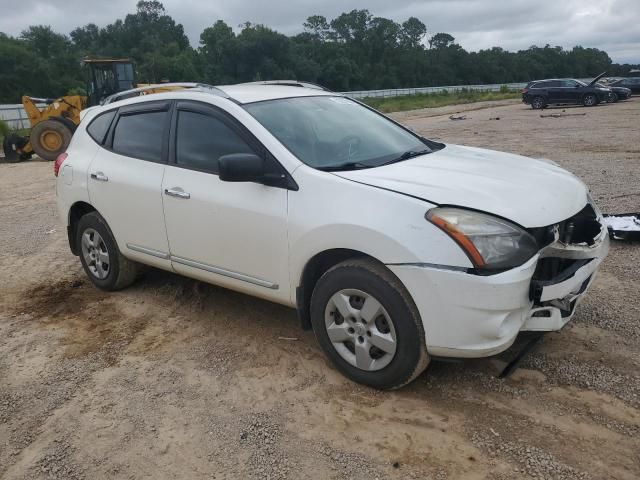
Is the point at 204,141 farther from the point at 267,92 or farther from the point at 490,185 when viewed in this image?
the point at 490,185

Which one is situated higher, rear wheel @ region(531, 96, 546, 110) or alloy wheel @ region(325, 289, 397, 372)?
alloy wheel @ region(325, 289, 397, 372)

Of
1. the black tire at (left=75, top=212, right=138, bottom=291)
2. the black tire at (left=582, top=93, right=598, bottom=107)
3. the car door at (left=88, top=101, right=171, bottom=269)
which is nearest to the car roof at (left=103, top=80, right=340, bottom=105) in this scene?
the car door at (left=88, top=101, right=171, bottom=269)

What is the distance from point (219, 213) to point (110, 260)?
166 cm

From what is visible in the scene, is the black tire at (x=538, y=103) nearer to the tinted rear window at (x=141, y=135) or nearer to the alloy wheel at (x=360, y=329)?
the tinted rear window at (x=141, y=135)

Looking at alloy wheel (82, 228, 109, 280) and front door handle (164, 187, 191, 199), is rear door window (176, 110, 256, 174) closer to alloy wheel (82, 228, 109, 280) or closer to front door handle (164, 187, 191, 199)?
front door handle (164, 187, 191, 199)

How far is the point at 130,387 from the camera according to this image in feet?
11.9

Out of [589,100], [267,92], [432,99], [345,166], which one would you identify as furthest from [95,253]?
[432,99]

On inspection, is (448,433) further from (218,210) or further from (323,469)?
(218,210)

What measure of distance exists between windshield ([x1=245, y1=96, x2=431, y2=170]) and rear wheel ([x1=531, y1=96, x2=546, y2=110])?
26716 millimetres

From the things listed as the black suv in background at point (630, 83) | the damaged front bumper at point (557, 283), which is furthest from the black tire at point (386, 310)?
the black suv in background at point (630, 83)

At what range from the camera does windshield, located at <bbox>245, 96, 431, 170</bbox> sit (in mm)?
3727

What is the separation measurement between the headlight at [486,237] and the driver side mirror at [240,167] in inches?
43.6

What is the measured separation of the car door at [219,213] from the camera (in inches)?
143

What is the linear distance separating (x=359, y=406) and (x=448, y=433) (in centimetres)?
52
